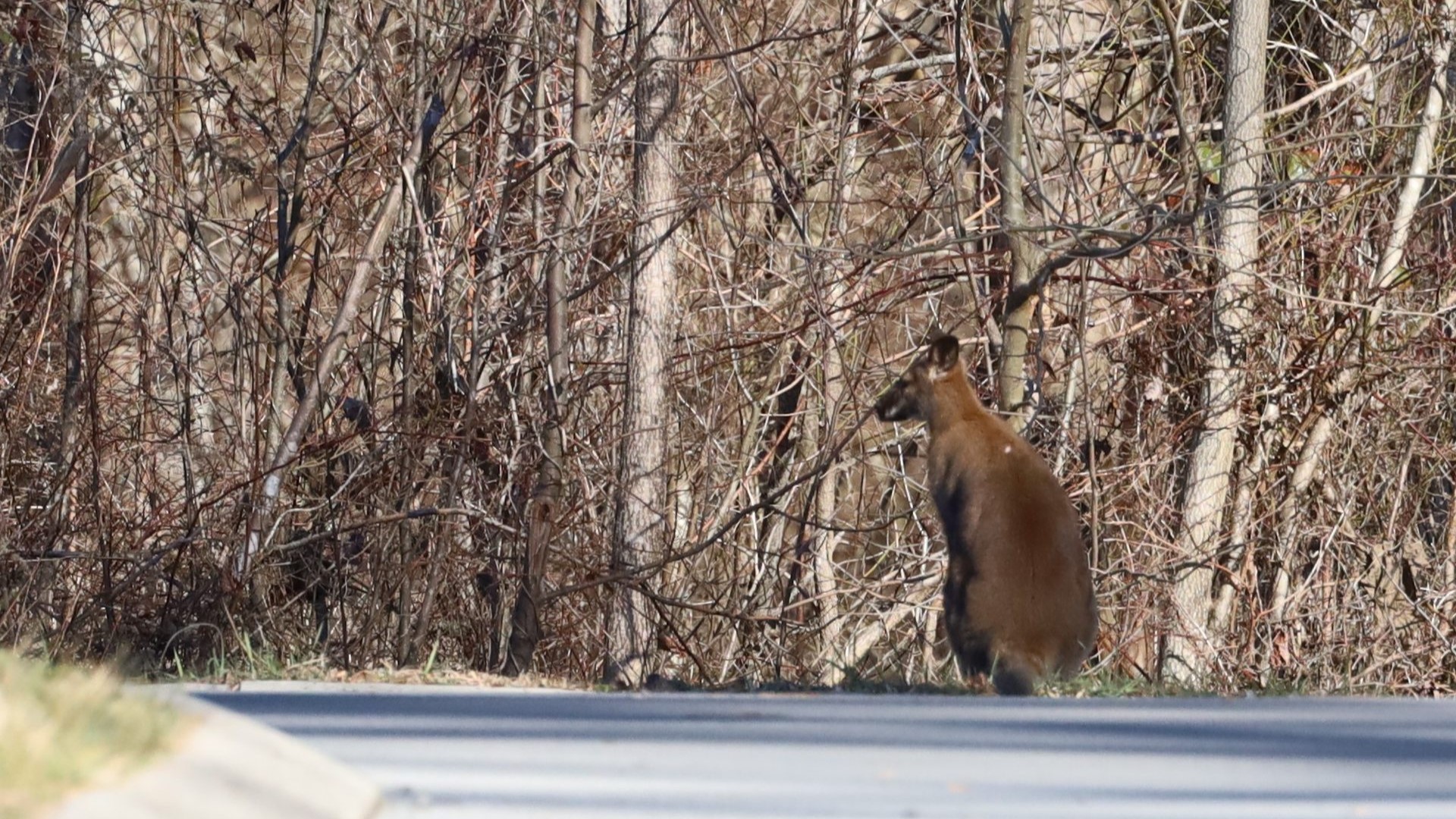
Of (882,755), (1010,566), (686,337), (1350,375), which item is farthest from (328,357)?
(882,755)

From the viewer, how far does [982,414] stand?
1017cm

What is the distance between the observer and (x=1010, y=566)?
9164 mm

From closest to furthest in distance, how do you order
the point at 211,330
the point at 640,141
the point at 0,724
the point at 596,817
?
the point at 0,724 → the point at 596,817 → the point at 640,141 → the point at 211,330

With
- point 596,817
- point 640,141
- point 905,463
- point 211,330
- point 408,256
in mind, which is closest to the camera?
point 596,817

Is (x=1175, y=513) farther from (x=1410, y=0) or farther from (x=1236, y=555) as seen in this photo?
(x=1410, y=0)

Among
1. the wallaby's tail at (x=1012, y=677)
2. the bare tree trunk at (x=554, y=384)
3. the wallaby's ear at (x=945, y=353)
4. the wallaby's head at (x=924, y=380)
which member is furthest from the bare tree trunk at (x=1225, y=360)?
the wallaby's tail at (x=1012, y=677)

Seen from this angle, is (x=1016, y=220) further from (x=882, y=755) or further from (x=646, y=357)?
(x=882, y=755)

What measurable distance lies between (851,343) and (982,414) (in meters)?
5.46

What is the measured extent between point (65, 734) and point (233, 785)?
347 millimetres

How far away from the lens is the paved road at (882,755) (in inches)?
176

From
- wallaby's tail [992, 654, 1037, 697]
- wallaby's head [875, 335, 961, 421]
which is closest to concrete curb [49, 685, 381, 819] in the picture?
wallaby's tail [992, 654, 1037, 697]

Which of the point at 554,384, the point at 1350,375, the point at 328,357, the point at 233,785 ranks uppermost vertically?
the point at 1350,375

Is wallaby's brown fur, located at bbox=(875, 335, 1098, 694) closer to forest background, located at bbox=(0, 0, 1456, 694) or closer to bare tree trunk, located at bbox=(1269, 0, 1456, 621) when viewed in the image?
forest background, located at bbox=(0, 0, 1456, 694)

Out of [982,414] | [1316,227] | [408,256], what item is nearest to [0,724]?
[982,414]
